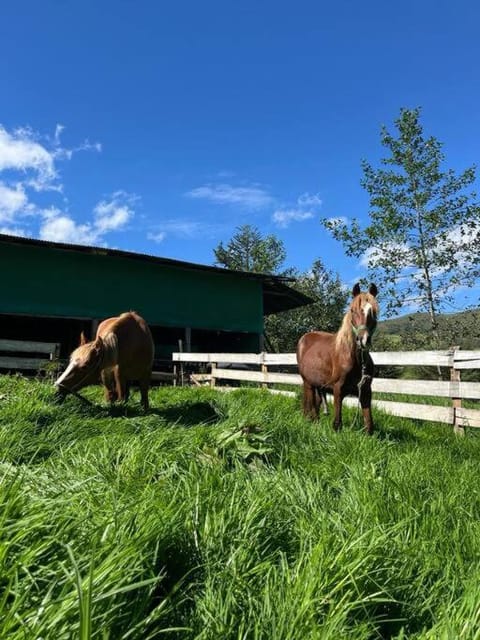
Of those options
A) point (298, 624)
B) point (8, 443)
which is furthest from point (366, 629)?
point (8, 443)

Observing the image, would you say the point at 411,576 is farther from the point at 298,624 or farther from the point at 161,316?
the point at 161,316

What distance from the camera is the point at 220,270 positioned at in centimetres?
2031

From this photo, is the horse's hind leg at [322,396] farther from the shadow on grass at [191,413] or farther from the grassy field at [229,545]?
the grassy field at [229,545]

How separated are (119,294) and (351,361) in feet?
46.4

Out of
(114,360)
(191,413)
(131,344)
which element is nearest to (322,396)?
(191,413)

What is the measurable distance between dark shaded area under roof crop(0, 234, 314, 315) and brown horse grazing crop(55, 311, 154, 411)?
34.3 feet

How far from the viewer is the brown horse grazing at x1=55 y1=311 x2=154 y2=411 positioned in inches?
240

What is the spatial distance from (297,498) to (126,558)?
1411 millimetres

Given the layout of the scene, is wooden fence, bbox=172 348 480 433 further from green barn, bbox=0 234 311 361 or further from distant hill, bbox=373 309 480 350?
distant hill, bbox=373 309 480 350

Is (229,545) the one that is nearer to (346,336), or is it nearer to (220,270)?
(346,336)

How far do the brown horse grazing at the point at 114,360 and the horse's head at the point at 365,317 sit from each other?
3075 mm

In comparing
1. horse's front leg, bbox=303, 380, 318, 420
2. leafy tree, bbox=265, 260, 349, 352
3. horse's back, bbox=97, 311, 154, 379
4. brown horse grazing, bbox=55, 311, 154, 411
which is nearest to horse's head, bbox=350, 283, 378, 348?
horse's front leg, bbox=303, 380, 318, 420

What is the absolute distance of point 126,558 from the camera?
1596mm

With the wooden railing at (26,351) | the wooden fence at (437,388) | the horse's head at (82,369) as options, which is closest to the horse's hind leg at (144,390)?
the horse's head at (82,369)
